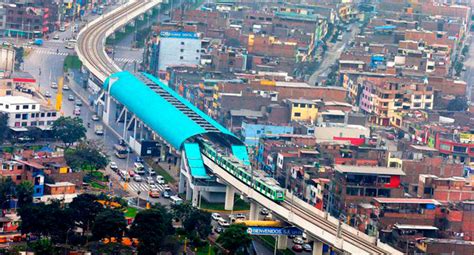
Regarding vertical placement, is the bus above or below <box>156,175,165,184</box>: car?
above

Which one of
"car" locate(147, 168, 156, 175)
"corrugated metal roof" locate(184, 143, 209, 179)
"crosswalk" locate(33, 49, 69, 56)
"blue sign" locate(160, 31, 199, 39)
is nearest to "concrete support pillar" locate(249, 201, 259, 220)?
"corrugated metal roof" locate(184, 143, 209, 179)

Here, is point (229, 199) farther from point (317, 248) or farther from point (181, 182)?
point (317, 248)

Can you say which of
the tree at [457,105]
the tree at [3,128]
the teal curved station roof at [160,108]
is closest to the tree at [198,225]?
the teal curved station roof at [160,108]

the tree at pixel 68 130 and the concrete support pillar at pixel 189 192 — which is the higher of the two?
the tree at pixel 68 130

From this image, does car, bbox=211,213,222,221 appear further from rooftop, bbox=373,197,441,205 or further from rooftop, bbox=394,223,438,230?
rooftop, bbox=394,223,438,230

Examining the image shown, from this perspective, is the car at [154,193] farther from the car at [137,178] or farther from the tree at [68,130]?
the tree at [68,130]

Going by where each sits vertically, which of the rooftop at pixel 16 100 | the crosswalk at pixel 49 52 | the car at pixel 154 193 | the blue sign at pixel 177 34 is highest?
the blue sign at pixel 177 34

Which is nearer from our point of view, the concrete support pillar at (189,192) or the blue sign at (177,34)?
the concrete support pillar at (189,192)
